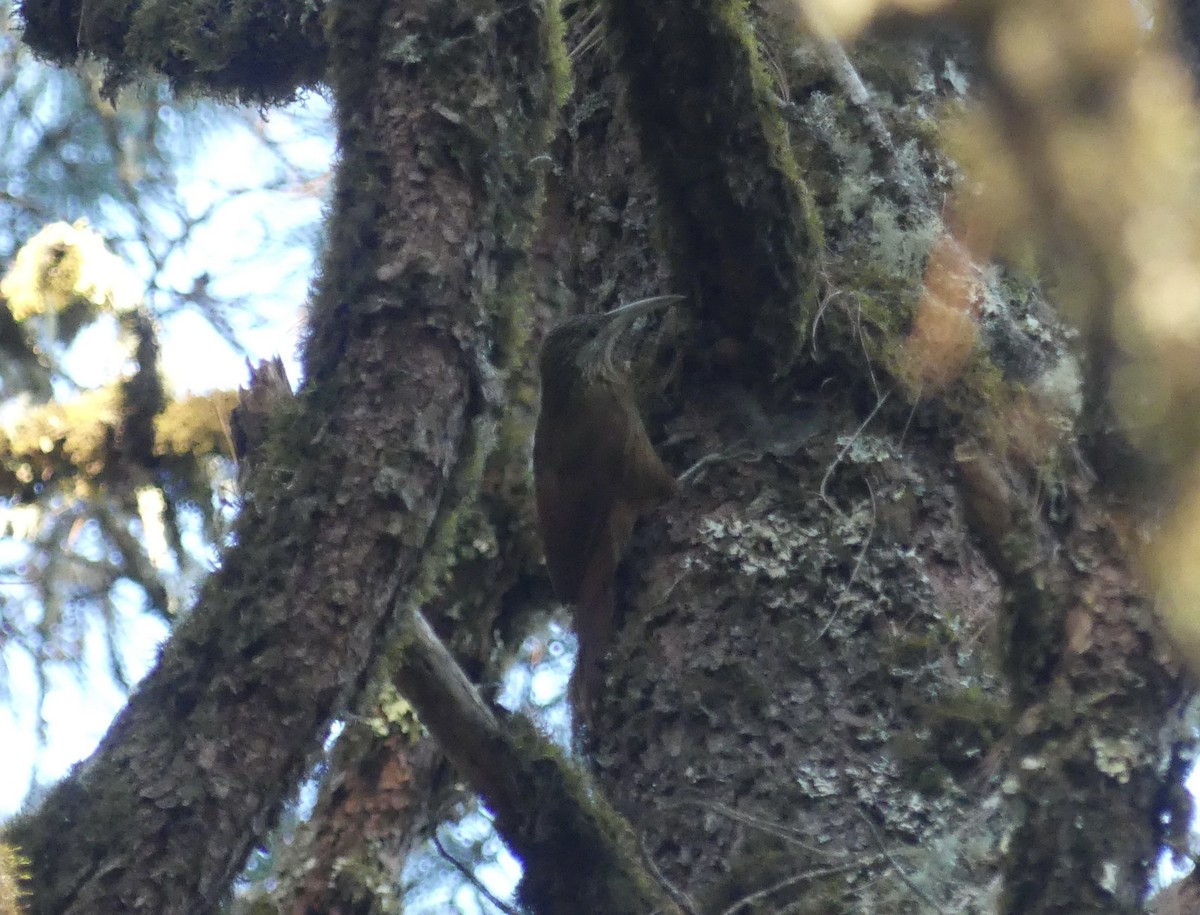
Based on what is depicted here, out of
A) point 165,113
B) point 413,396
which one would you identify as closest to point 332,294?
point 413,396

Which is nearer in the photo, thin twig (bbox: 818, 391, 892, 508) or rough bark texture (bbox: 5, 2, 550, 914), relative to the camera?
rough bark texture (bbox: 5, 2, 550, 914)

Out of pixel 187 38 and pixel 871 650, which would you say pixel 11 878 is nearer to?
pixel 871 650

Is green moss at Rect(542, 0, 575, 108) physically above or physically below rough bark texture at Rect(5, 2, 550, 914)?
above

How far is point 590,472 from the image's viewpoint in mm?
2459

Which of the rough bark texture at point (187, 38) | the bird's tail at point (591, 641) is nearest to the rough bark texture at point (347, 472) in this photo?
the bird's tail at point (591, 641)

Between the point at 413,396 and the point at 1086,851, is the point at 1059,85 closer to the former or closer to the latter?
the point at 413,396

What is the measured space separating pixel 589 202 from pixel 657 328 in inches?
14.6

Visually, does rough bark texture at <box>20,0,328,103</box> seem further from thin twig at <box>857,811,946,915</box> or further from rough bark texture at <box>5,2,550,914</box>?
thin twig at <box>857,811,946,915</box>

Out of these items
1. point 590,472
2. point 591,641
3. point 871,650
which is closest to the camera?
point 871,650

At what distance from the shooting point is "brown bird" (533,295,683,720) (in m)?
2.23

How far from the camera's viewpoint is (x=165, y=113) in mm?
Answer: 4953

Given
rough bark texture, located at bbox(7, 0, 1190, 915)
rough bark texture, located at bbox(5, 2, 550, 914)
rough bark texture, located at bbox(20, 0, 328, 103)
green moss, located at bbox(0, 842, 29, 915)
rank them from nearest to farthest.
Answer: green moss, located at bbox(0, 842, 29, 915) → rough bark texture, located at bbox(5, 2, 550, 914) → rough bark texture, located at bbox(7, 0, 1190, 915) → rough bark texture, located at bbox(20, 0, 328, 103)

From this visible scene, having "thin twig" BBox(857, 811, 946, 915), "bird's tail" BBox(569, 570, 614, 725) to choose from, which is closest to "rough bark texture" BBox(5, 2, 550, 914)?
"bird's tail" BBox(569, 570, 614, 725)

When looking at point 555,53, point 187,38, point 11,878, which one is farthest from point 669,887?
point 187,38
